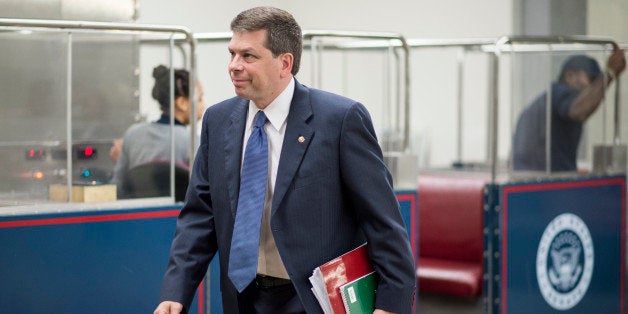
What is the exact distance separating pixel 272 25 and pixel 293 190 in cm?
41

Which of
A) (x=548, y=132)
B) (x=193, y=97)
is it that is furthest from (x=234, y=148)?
(x=548, y=132)

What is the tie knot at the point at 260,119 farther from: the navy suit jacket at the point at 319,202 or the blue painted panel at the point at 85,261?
the blue painted panel at the point at 85,261

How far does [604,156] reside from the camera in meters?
5.87

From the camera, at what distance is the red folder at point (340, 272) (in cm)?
245

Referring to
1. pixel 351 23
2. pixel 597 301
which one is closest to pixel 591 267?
Answer: pixel 597 301

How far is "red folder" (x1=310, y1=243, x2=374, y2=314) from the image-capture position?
8.02 feet

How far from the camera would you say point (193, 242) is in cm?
262

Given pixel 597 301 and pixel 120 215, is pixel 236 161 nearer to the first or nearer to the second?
pixel 120 215

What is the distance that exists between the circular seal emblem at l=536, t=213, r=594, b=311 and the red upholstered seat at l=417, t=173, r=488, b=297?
37 cm

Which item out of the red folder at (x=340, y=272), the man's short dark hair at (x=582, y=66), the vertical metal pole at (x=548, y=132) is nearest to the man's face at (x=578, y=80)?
the man's short dark hair at (x=582, y=66)

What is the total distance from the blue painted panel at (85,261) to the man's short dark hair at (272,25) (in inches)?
Result: 65.1

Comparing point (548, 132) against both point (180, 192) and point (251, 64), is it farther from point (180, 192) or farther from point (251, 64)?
point (251, 64)

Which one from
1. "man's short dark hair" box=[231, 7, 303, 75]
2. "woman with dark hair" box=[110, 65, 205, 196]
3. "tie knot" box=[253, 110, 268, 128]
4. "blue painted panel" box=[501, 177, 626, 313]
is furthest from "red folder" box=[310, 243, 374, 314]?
"blue painted panel" box=[501, 177, 626, 313]

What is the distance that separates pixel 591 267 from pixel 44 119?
3.25 m
